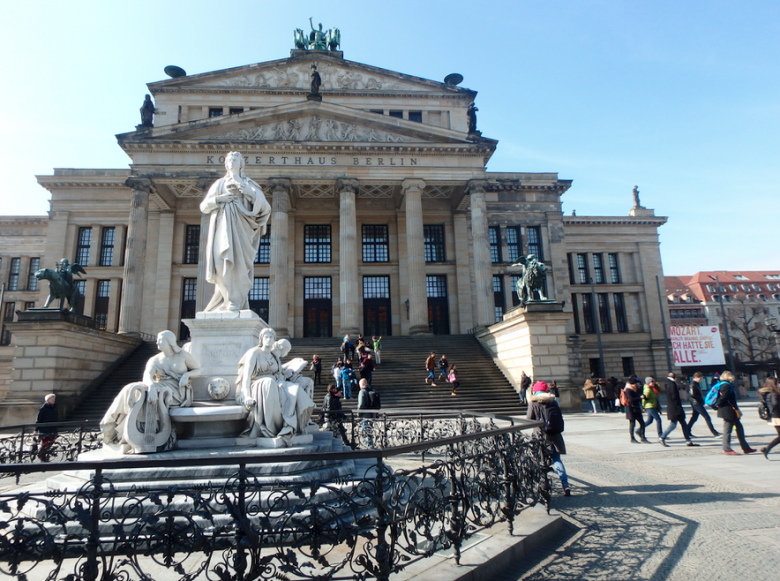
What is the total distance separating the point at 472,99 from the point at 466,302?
17.5 meters

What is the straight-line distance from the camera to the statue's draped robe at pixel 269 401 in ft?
18.5

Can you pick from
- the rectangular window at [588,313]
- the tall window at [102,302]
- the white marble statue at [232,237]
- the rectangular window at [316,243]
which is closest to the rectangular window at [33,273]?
the tall window at [102,302]

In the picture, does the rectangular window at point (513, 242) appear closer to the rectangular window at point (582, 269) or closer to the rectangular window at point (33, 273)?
the rectangular window at point (582, 269)

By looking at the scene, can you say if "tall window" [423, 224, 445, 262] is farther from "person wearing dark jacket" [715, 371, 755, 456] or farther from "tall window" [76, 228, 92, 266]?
"person wearing dark jacket" [715, 371, 755, 456]

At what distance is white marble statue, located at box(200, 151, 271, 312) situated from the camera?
280 inches

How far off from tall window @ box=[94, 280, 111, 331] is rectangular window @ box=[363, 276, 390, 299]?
19446mm

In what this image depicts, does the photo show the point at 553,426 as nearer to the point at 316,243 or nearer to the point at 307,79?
the point at 316,243

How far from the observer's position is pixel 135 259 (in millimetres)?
28094

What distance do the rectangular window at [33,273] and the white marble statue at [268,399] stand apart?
144 feet

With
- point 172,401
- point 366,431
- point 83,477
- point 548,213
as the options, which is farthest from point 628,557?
point 548,213

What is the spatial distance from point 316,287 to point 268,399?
29.8 meters

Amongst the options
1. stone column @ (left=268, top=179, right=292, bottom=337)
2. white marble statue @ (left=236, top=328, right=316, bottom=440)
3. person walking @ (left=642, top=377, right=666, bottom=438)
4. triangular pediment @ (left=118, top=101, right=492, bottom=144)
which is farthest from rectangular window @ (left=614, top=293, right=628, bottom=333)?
white marble statue @ (left=236, top=328, right=316, bottom=440)

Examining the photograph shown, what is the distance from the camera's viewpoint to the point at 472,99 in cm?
3925

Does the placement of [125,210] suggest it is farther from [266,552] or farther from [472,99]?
[266,552]
